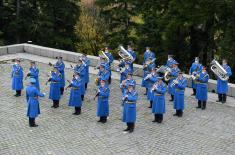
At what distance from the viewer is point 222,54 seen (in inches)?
1209

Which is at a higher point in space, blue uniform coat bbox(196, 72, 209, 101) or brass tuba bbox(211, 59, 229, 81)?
brass tuba bbox(211, 59, 229, 81)

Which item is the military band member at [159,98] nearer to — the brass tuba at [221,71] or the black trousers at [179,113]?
the black trousers at [179,113]

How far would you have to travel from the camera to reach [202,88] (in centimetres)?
2211

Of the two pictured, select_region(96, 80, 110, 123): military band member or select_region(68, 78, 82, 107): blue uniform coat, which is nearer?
select_region(96, 80, 110, 123): military band member

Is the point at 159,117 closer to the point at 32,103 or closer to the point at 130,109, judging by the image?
the point at 130,109

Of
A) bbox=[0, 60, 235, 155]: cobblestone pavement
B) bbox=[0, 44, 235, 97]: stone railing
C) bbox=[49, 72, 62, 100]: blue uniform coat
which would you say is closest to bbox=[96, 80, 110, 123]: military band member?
Answer: bbox=[0, 60, 235, 155]: cobblestone pavement

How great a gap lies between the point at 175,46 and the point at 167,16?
2.32m

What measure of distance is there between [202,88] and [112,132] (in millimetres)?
4667

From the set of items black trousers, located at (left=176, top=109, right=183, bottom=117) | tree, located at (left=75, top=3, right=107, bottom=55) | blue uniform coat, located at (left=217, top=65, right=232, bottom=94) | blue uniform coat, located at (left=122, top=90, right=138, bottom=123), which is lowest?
black trousers, located at (left=176, top=109, right=183, bottom=117)

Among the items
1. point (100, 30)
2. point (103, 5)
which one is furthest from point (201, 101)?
point (100, 30)

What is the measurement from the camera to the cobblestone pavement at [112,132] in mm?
18031

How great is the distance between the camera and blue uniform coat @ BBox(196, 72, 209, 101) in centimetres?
2208

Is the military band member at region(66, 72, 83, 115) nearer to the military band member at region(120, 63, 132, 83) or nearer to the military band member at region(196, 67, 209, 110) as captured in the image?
the military band member at region(120, 63, 132, 83)

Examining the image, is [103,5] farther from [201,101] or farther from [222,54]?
[201,101]
